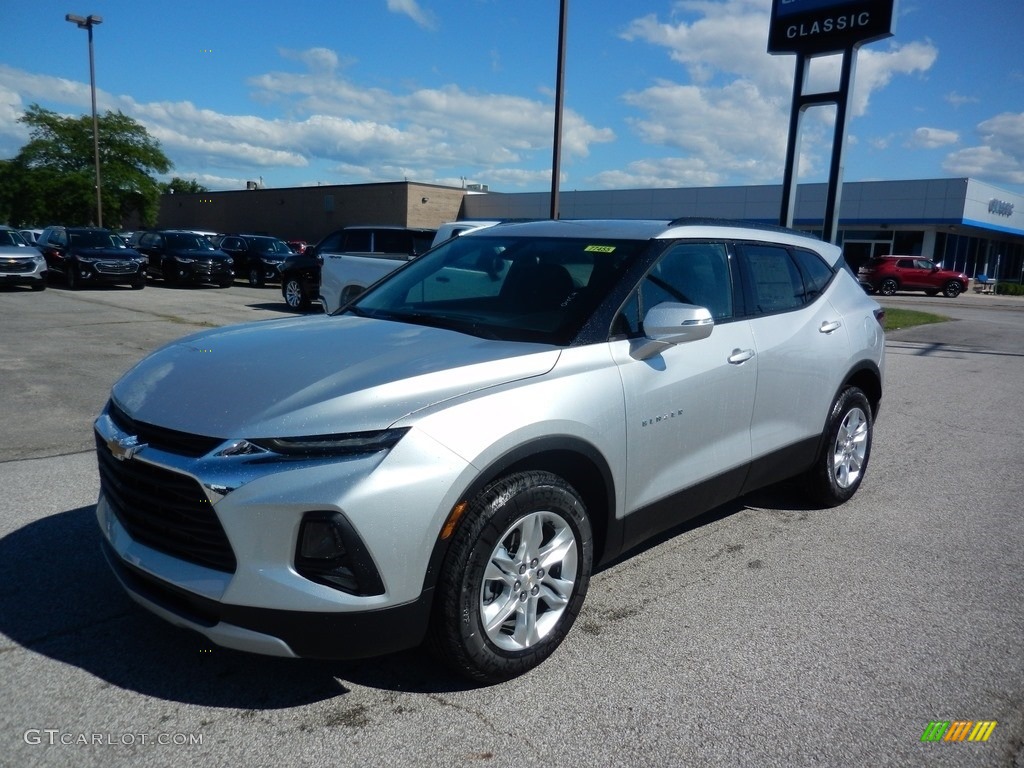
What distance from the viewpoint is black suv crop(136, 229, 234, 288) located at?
75.0 feet

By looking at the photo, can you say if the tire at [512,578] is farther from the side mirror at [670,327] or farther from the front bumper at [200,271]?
the front bumper at [200,271]

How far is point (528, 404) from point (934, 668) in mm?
2016

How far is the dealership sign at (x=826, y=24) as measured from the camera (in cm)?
1484

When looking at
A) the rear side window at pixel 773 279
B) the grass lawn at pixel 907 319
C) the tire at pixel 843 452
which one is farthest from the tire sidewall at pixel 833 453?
the grass lawn at pixel 907 319

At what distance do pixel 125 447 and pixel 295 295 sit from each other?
1507 centimetres

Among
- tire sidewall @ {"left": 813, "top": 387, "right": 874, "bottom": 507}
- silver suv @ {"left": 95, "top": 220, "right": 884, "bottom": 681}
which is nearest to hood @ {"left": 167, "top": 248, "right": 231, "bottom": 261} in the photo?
silver suv @ {"left": 95, "top": 220, "right": 884, "bottom": 681}

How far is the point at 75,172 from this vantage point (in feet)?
162

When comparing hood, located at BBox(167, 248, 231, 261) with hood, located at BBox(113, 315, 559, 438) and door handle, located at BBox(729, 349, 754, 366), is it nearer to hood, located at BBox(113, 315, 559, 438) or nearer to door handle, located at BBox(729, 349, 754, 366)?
hood, located at BBox(113, 315, 559, 438)

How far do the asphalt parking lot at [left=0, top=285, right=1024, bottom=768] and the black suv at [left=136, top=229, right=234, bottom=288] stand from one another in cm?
1862

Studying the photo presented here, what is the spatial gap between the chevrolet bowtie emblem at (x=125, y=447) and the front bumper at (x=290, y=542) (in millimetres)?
64

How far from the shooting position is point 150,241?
24.2 m

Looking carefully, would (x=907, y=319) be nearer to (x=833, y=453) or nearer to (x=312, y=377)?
(x=833, y=453)

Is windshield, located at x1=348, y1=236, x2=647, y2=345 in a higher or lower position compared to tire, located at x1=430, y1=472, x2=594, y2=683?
higher

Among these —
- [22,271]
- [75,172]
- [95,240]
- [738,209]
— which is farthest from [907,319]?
[75,172]
